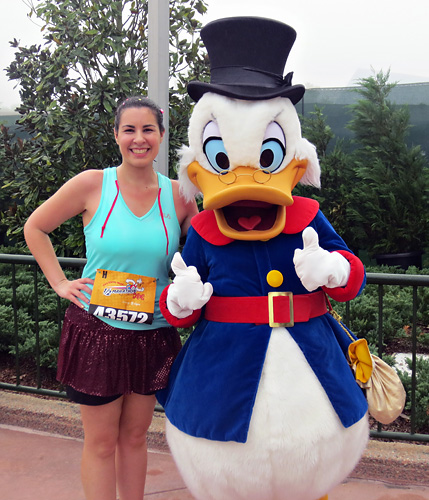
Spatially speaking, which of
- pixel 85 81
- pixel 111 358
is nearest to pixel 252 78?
pixel 111 358

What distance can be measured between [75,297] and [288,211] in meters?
0.91

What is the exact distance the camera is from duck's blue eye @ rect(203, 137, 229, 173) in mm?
1912

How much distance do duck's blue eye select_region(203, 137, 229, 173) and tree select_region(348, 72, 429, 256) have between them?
5753mm

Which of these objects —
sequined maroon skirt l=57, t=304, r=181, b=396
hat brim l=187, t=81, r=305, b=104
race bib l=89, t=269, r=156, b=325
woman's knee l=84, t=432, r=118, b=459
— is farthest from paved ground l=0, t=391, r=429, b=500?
hat brim l=187, t=81, r=305, b=104

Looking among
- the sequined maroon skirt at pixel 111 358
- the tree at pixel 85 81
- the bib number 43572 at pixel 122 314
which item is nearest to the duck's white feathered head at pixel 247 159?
the bib number 43572 at pixel 122 314

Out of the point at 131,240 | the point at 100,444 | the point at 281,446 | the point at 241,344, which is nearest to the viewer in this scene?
the point at 281,446

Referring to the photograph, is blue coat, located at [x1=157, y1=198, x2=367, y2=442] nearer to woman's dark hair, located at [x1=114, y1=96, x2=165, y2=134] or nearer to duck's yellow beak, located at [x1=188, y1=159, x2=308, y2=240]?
duck's yellow beak, located at [x1=188, y1=159, x2=308, y2=240]

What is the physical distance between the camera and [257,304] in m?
1.90

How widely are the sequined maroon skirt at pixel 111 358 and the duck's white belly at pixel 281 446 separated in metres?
0.40

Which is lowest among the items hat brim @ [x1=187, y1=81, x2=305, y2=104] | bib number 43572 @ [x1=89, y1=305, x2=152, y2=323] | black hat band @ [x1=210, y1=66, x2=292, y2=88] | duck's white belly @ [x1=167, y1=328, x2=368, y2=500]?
duck's white belly @ [x1=167, y1=328, x2=368, y2=500]

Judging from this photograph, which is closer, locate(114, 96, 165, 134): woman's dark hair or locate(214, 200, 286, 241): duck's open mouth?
locate(214, 200, 286, 241): duck's open mouth

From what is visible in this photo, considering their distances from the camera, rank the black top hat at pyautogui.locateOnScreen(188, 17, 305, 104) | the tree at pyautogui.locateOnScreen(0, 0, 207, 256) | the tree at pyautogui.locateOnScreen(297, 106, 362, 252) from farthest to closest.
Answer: the tree at pyautogui.locateOnScreen(297, 106, 362, 252) → the tree at pyautogui.locateOnScreen(0, 0, 207, 256) → the black top hat at pyautogui.locateOnScreen(188, 17, 305, 104)

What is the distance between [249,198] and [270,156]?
18 cm

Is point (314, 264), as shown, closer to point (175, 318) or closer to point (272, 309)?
point (272, 309)
